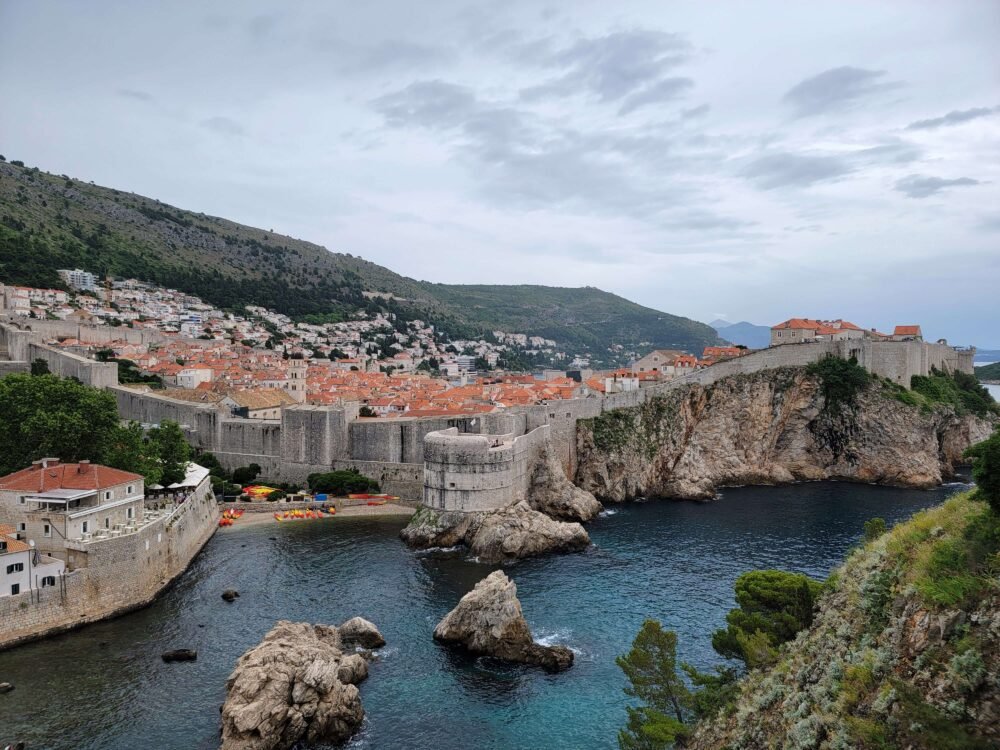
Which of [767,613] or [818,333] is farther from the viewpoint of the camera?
[818,333]

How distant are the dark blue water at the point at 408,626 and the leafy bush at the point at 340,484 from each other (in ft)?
10.3

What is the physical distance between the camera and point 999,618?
5.43m

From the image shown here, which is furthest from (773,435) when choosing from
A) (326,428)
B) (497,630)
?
(497,630)

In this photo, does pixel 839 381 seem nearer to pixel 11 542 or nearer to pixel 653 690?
pixel 653 690

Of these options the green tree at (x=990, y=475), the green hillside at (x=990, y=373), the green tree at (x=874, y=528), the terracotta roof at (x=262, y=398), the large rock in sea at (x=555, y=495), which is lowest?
the large rock in sea at (x=555, y=495)

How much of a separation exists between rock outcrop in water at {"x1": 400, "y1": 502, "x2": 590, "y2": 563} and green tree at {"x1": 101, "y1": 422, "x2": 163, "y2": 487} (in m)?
9.90

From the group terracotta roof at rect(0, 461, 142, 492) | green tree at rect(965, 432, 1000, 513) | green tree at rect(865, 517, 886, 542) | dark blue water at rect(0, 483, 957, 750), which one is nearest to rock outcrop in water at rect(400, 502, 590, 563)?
dark blue water at rect(0, 483, 957, 750)

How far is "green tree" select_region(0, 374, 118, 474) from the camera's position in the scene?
23.7m

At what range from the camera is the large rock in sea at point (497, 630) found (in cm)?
1784

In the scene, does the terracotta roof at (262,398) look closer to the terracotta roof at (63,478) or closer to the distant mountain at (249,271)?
the terracotta roof at (63,478)

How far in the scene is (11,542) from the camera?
18.0 metres

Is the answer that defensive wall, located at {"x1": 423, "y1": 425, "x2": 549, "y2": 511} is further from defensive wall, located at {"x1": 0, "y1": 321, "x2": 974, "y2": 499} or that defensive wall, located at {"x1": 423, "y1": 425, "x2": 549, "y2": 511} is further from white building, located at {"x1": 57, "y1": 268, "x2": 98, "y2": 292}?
white building, located at {"x1": 57, "y1": 268, "x2": 98, "y2": 292}

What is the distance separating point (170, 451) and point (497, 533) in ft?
46.0

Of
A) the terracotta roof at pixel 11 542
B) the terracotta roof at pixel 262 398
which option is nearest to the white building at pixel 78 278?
the terracotta roof at pixel 262 398
